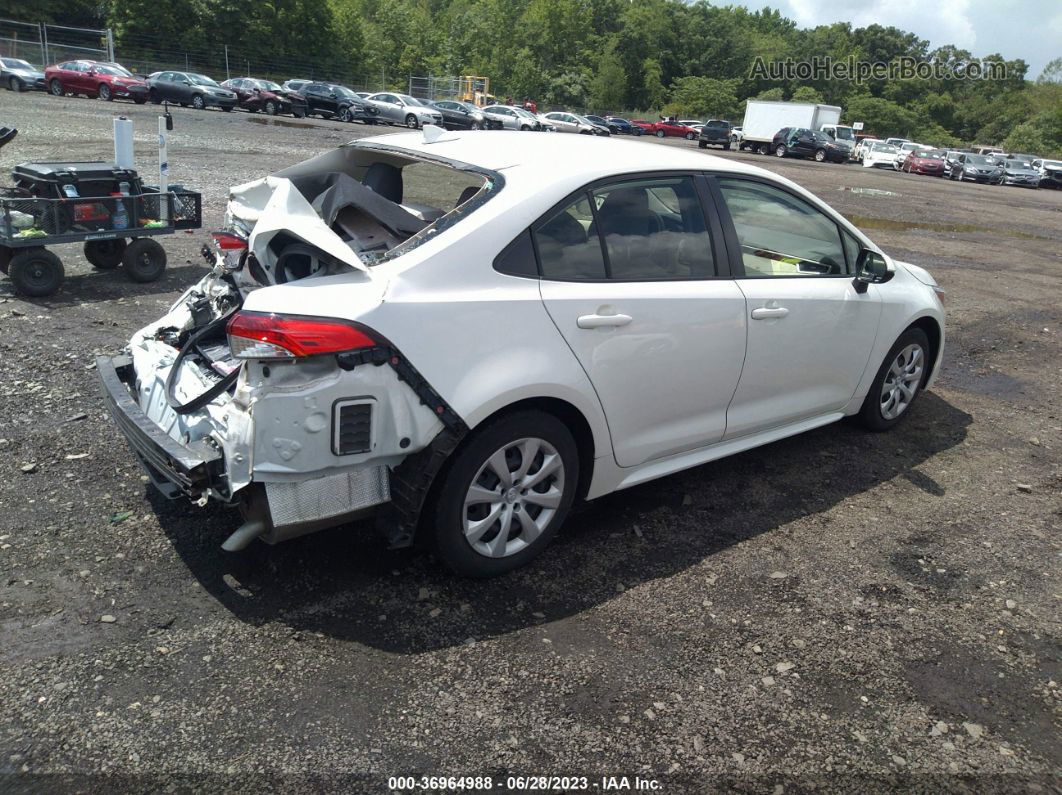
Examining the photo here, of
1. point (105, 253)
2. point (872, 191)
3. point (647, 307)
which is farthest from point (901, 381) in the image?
point (872, 191)

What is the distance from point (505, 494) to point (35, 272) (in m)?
5.55

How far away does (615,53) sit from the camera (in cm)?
9769

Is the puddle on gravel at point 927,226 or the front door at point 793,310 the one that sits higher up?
the front door at point 793,310

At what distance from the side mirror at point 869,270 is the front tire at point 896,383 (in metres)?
0.57

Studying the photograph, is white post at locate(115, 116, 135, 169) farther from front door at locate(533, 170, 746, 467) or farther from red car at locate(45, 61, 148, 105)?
red car at locate(45, 61, 148, 105)

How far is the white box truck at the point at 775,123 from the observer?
44.6 meters

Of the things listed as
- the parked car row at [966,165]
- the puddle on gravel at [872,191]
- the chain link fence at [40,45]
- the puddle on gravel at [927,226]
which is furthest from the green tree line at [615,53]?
the puddle on gravel at [927,226]

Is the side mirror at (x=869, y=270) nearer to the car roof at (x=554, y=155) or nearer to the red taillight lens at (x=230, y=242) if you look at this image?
the car roof at (x=554, y=155)

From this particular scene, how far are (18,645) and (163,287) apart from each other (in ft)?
17.8

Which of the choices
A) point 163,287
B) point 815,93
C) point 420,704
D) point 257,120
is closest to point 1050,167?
point 257,120

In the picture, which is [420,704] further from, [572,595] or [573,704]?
[572,595]

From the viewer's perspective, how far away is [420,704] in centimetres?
290

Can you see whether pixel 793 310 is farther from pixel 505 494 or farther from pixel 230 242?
pixel 230 242

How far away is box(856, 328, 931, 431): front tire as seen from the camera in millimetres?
5340
